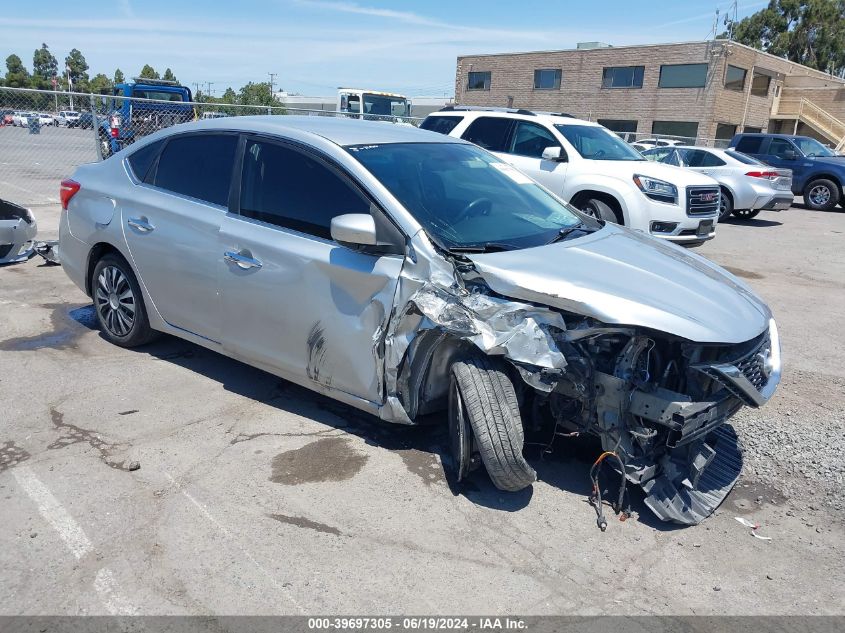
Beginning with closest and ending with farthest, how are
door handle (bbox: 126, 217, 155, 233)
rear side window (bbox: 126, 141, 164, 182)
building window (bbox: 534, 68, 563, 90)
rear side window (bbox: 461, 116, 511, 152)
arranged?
door handle (bbox: 126, 217, 155, 233), rear side window (bbox: 126, 141, 164, 182), rear side window (bbox: 461, 116, 511, 152), building window (bbox: 534, 68, 563, 90)

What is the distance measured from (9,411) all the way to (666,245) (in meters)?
4.36

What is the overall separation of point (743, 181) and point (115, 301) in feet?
45.0

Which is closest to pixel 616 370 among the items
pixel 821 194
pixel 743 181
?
pixel 743 181

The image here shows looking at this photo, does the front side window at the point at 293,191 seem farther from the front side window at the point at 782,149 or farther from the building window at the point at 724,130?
the building window at the point at 724,130

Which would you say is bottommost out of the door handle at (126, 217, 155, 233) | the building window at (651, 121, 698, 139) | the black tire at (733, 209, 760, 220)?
the black tire at (733, 209, 760, 220)

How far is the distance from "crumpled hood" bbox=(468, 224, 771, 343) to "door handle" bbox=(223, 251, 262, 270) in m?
1.40

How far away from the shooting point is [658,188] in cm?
933

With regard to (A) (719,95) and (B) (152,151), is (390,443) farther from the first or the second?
(A) (719,95)

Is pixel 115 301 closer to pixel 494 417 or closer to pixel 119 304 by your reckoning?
pixel 119 304

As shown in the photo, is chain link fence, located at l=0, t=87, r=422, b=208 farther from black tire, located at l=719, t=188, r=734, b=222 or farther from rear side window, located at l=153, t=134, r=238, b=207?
black tire, located at l=719, t=188, r=734, b=222

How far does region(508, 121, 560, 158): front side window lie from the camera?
1013 cm

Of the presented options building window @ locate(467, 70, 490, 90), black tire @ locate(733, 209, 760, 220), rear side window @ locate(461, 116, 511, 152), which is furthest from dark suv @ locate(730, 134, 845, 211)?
building window @ locate(467, 70, 490, 90)

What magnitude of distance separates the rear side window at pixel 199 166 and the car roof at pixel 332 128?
102 millimetres

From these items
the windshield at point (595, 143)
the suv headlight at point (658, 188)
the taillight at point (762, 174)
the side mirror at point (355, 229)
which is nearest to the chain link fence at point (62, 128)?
the windshield at point (595, 143)
